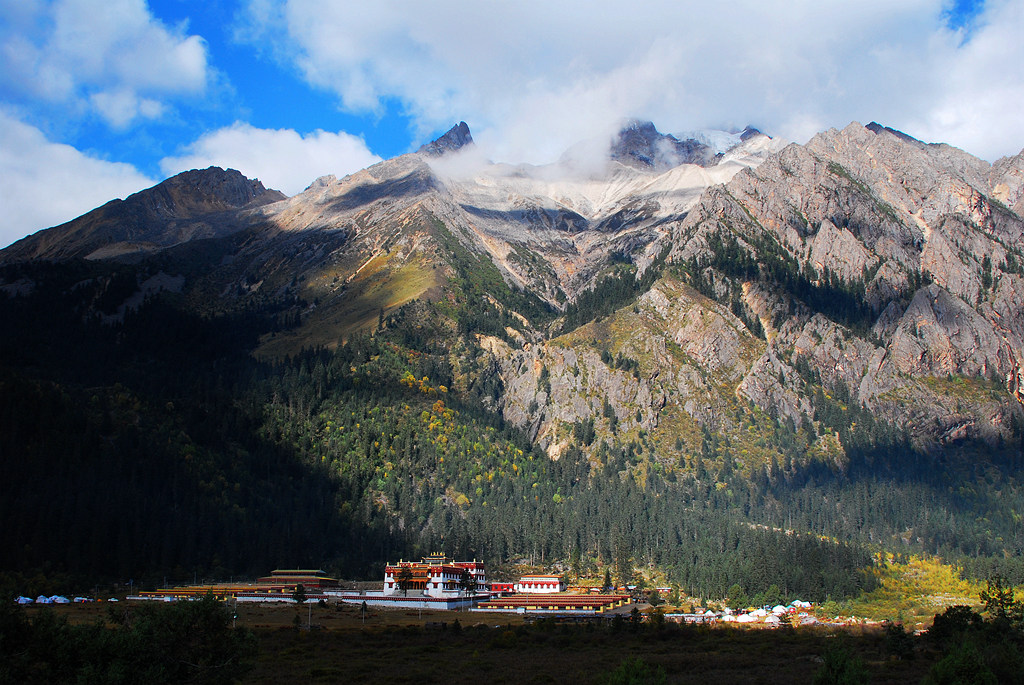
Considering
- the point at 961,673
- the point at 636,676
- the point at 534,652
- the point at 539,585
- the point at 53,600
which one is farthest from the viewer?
the point at 539,585

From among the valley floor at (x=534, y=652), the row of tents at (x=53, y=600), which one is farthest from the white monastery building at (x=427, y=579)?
the row of tents at (x=53, y=600)

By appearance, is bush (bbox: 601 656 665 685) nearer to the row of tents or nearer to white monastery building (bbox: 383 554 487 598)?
white monastery building (bbox: 383 554 487 598)

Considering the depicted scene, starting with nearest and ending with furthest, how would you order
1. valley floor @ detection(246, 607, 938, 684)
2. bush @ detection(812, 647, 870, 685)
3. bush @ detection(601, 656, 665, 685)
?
bush @ detection(601, 656, 665, 685), bush @ detection(812, 647, 870, 685), valley floor @ detection(246, 607, 938, 684)

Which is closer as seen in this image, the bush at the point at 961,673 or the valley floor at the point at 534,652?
the bush at the point at 961,673

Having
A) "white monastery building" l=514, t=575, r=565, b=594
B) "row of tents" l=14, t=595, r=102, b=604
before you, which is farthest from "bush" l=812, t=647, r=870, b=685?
"row of tents" l=14, t=595, r=102, b=604

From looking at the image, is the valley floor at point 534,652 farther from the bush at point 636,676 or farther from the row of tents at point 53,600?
the row of tents at point 53,600

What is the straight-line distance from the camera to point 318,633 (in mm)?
110188

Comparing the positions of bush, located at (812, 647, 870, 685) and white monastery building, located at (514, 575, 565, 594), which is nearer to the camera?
bush, located at (812, 647, 870, 685)

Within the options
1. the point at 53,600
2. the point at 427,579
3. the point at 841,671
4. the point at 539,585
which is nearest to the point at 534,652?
the point at 841,671

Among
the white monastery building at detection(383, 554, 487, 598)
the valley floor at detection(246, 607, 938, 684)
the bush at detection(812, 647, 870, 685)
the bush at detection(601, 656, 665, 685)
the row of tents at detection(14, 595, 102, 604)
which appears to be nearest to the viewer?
the bush at detection(601, 656, 665, 685)

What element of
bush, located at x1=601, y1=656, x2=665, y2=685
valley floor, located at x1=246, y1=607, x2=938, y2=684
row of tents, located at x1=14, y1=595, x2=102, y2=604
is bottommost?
valley floor, located at x1=246, y1=607, x2=938, y2=684

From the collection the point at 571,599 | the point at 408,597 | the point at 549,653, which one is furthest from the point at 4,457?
the point at 549,653

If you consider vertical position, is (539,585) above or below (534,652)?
above

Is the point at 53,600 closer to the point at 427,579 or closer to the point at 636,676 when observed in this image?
the point at 427,579
